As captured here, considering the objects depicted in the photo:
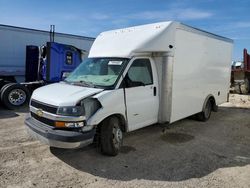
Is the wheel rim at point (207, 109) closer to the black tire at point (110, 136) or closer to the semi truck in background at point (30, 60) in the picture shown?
the black tire at point (110, 136)

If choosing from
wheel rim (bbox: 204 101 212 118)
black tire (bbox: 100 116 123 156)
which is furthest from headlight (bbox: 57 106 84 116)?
wheel rim (bbox: 204 101 212 118)

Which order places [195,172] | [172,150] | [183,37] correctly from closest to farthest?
[195,172] < [172,150] < [183,37]

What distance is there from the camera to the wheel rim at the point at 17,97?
33.5 feet

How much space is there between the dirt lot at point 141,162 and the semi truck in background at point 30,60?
4.21 m

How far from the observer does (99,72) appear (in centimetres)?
571

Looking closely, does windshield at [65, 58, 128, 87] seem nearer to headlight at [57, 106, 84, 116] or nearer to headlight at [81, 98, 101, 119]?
headlight at [81, 98, 101, 119]

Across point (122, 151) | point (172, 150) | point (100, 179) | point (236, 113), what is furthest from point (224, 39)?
point (100, 179)

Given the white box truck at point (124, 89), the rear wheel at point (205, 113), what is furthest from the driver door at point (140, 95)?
the rear wheel at point (205, 113)

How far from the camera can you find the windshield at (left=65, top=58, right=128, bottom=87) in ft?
17.4

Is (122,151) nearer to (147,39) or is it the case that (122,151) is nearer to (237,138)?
(147,39)

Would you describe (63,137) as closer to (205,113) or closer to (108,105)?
(108,105)

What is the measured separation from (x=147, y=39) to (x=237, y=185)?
10.9 feet

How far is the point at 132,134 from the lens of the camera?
6801 millimetres

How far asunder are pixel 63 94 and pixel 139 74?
1.76 meters
